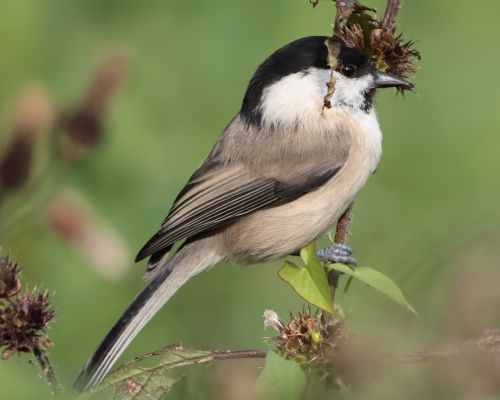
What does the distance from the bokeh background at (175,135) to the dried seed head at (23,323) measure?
0.25m

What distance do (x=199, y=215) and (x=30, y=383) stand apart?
6.34 ft

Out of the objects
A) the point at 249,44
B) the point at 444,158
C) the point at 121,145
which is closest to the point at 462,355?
the point at 121,145

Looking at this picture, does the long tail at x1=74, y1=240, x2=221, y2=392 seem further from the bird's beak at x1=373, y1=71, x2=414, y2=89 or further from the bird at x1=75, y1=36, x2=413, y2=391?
the bird's beak at x1=373, y1=71, x2=414, y2=89

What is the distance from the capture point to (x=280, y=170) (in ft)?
9.85

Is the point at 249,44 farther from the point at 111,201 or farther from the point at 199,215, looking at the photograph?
the point at 199,215

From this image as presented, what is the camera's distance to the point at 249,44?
506cm

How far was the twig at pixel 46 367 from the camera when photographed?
1151 millimetres

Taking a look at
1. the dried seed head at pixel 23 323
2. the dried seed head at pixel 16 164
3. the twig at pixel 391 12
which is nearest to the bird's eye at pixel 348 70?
the twig at pixel 391 12

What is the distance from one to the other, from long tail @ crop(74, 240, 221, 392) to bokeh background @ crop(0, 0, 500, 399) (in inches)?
4.7

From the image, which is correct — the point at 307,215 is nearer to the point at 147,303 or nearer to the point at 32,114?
the point at 147,303

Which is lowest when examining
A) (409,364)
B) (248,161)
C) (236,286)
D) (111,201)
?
(236,286)

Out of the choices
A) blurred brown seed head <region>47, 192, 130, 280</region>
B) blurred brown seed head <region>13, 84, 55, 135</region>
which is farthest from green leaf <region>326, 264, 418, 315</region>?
blurred brown seed head <region>13, 84, 55, 135</region>

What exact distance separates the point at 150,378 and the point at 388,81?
129 cm

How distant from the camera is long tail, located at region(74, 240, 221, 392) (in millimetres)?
2352
